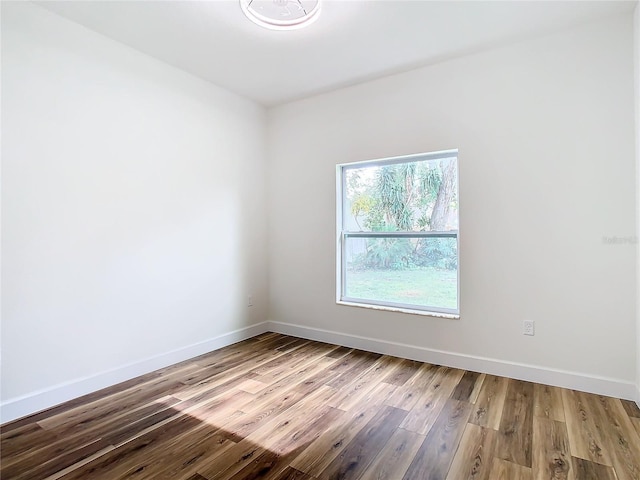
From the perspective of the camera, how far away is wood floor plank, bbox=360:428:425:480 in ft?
5.62

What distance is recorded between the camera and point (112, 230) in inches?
108

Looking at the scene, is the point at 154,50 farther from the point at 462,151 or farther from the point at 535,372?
the point at 535,372

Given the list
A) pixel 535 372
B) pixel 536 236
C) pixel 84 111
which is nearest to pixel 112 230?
pixel 84 111

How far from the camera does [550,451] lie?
6.17ft

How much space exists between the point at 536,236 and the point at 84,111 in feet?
11.8

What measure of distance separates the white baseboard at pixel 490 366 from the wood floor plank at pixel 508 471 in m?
1.21

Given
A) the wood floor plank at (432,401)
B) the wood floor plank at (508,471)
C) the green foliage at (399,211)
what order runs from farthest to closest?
the green foliage at (399,211) < the wood floor plank at (432,401) < the wood floor plank at (508,471)

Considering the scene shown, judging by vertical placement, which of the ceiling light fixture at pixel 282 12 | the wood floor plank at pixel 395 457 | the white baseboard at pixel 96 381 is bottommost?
the wood floor plank at pixel 395 457

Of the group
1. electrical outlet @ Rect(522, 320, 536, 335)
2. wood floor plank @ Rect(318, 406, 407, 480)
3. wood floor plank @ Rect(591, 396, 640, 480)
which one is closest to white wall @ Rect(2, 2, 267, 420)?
wood floor plank @ Rect(318, 406, 407, 480)

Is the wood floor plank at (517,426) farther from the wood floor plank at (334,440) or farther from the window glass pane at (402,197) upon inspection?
the window glass pane at (402,197)

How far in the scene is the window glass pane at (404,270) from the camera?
126 inches

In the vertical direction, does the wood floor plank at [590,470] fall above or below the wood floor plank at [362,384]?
below

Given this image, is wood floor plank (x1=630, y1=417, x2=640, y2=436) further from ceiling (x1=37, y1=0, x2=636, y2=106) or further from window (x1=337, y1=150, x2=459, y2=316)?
ceiling (x1=37, y1=0, x2=636, y2=106)

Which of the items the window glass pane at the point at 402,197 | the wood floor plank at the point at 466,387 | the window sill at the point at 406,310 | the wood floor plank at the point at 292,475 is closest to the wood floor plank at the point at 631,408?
the wood floor plank at the point at 466,387
